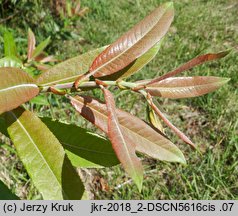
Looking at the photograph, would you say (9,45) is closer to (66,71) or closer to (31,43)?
(31,43)

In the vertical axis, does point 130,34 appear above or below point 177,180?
above

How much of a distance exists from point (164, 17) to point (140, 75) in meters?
2.29

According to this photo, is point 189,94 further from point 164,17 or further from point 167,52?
point 167,52

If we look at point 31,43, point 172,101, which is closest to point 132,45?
point 31,43

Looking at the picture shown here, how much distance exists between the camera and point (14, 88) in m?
0.78

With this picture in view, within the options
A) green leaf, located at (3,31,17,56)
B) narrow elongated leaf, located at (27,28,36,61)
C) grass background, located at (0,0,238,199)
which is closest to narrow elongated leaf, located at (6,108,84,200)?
green leaf, located at (3,31,17,56)

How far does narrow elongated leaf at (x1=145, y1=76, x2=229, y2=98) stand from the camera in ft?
2.84

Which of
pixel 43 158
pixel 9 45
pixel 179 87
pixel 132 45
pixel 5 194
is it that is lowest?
pixel 5 194

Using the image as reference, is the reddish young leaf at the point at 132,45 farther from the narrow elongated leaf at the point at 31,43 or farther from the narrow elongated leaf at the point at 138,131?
the narrow elongated leaf at the point at 31,43

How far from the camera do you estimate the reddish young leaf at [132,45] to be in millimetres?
A: 849

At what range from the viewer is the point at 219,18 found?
13.0 ft

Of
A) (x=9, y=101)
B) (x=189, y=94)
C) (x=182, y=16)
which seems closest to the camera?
(x=9, y=101)

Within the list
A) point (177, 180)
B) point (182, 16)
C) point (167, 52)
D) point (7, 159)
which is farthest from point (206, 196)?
point (182, 16)

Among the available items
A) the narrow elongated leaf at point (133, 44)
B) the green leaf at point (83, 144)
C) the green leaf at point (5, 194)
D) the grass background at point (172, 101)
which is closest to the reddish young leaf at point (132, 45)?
the narrow elongated leaf at point (133, 44)
